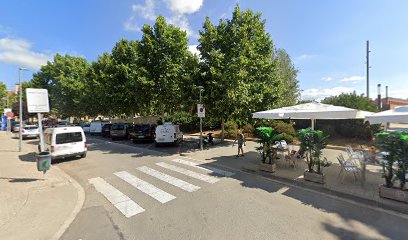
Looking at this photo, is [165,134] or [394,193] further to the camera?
[165,134]

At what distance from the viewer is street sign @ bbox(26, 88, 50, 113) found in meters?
9.74

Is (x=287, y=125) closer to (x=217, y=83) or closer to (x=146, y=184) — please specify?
(x=217, y=83)

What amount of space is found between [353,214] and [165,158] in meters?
9.02

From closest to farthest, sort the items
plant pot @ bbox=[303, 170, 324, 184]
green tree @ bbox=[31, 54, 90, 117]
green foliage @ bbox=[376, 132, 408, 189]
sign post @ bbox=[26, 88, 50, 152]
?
green foliage @ bbox=[376, 132, 408, 189] < plant pot @ bbox=[303, 170, 324, 184] < sign post @ bbox=[26, 88, 50, 152] < green tree @ bbox=[31, 54, 90, 117]

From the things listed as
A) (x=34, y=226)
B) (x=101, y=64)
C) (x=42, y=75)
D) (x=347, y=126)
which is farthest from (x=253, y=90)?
(x=42, y=75)

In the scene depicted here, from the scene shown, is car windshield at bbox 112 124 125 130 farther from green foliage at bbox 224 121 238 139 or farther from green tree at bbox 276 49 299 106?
green tree at bbox 276 49 299 106

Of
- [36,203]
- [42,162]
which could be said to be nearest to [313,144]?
[36,203]

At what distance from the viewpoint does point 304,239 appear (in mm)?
4121

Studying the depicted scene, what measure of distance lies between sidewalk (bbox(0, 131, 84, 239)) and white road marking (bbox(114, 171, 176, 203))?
1613 mm

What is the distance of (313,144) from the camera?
23.4 feet

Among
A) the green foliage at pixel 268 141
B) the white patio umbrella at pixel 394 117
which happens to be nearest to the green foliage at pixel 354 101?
the white patio umbrella at pixel 394 117

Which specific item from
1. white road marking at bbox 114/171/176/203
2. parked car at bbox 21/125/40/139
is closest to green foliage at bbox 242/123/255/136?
white road marking at bbox 114/171/176/203

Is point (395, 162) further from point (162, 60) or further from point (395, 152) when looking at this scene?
point (162, 60)

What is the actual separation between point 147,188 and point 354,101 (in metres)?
15.7
